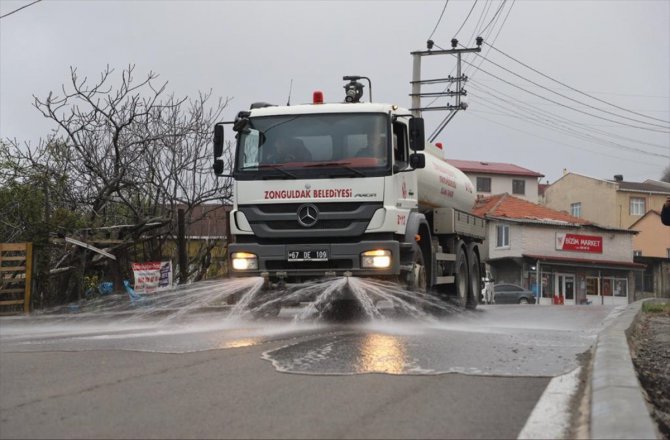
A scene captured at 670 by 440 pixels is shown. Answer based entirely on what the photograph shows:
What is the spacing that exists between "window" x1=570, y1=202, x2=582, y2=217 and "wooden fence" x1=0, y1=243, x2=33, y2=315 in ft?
188

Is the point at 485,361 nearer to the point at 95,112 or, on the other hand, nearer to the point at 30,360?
the point at 30,360

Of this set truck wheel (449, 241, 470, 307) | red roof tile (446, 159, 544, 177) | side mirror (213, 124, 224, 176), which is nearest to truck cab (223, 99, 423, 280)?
side mirror (213, 124, 224, 176)

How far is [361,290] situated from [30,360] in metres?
4.78

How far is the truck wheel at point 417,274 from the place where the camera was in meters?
10.7

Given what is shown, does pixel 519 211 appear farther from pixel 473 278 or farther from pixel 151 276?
pixel 151 276

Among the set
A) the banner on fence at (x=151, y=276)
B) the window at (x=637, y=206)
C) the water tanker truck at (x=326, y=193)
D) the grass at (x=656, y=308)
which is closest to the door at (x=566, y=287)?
the window at (x=637, y=206)

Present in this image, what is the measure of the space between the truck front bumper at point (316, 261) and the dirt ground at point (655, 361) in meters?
3.36

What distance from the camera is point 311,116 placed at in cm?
1091

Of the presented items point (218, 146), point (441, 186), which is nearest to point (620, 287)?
point (441, 186)

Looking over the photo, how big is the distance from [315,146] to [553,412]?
643 cm

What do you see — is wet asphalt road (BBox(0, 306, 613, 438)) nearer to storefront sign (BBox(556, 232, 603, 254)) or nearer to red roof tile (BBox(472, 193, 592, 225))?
red roof tile (BBox(472, 193, 592, 225))

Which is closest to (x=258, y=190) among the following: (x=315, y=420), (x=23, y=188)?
(x=315, y=420)

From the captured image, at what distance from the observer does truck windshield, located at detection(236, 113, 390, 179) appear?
1044 centimetres

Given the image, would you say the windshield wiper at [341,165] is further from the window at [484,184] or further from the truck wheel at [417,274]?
the window at [484,184]
